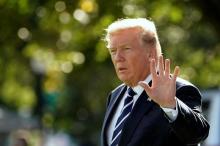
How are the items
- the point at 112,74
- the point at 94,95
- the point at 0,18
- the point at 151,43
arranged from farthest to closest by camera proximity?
1. the point at 94,95
2. the point at 112,74
3. the point at 0,18
4. the point at 151,43

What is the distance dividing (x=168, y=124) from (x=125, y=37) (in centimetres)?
60

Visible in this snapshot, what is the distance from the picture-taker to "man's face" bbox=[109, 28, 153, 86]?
5.32 m

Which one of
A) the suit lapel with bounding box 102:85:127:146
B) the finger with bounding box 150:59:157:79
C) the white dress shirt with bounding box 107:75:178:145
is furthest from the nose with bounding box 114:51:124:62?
the suit lapel with bounding box 102:85:127:146

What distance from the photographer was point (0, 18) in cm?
1152

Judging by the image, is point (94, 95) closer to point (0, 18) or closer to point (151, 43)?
point (0, 18)

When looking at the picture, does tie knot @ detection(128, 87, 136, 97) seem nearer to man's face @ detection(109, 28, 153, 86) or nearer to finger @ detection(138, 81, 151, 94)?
man's face @ detection(109, 28, 153, 86)

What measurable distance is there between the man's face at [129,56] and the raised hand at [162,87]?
0.32 m

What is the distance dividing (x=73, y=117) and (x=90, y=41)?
18.3m

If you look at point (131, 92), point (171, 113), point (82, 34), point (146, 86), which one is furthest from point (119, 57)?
point (82, 34)

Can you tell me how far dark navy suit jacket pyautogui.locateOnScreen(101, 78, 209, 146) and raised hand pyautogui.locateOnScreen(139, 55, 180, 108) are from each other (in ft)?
0.22

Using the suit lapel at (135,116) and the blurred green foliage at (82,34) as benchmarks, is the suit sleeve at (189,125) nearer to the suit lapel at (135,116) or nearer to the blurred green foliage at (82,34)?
the suit lapel at (135,116)

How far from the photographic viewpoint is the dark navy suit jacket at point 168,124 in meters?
4.91

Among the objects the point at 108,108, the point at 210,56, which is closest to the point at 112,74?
the point at 210,56

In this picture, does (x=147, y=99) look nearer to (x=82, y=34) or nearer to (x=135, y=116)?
(x=135, y=116)
